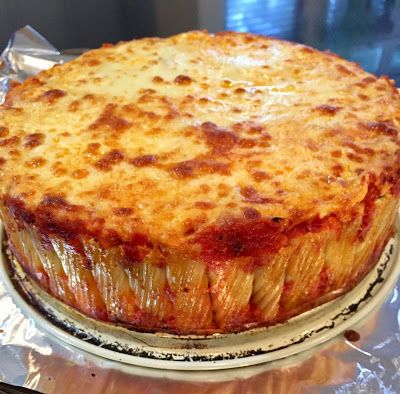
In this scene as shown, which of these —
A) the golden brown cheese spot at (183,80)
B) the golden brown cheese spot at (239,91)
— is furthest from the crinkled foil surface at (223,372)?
the golden brown cheese spot at (183,80)

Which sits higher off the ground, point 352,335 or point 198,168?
point 198,168

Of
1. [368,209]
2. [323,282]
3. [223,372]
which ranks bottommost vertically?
[223,372]

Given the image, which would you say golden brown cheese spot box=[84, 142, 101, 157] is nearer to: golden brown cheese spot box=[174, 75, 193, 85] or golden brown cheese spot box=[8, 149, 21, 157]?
golden brown cheese spot box=[8, 149, 21, 157]

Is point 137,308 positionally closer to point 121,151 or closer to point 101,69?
point 121,151

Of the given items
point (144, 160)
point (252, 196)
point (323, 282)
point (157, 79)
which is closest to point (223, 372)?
point (323, 282)

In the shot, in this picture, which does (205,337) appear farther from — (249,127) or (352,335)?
(249,127)

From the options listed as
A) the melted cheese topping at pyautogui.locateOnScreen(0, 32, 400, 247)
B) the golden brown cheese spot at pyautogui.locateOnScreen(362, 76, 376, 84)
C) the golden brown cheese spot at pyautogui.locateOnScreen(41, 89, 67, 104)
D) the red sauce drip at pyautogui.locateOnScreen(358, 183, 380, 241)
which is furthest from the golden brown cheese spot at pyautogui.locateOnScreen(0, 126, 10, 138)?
the golden brown cheese spot at pyautogui.locateOnScreen(362, 76, 376, 84)

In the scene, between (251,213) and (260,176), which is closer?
(251,213)

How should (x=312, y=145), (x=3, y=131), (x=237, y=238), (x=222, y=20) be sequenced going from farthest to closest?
(x=222, y=20) < (x=3, y=131) < (x=312, y=145) < (x=237, y=238)
